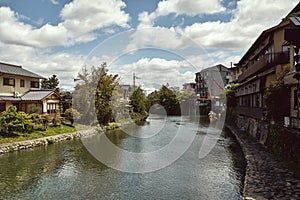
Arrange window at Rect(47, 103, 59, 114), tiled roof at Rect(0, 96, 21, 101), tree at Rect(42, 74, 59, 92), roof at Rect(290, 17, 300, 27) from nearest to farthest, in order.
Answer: roof at Rect(290, 17, 300, 27), tiled roof at Rect(0, 96, 21, 101), window at Rect(47, 103, 59, 114), tree at Rect(42, 74, 59, 92)

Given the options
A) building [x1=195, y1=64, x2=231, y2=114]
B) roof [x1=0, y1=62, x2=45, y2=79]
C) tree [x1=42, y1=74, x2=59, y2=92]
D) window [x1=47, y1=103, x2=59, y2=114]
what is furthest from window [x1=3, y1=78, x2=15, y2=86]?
building [x1=195, y1=64, x2=231, y2=114]

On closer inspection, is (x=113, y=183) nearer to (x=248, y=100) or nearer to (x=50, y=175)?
(x=50, y=175)

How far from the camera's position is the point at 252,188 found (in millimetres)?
7332

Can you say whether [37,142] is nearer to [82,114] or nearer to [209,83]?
[82,114]

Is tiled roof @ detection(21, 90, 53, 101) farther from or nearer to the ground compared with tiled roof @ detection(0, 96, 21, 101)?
farther from the ground

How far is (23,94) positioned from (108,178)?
15.7 meters

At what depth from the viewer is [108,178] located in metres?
9.45

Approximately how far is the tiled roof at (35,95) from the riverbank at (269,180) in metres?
16.5

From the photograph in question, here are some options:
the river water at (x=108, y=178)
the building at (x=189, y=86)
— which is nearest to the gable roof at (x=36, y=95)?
the river water at (x=108, y=178)

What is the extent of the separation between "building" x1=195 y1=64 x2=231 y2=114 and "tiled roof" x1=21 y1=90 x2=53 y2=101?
30.7m

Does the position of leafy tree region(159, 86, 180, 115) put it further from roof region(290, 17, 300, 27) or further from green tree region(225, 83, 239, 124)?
roof region(290, 17, 300, 27)

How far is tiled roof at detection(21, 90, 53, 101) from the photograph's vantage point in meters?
20.9

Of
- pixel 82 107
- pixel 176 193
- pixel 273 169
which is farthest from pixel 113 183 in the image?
pixel 82 107

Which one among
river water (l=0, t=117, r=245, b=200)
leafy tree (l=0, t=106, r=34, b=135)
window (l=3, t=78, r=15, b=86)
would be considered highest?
window (l=3, t=78, r=15, b=86)
